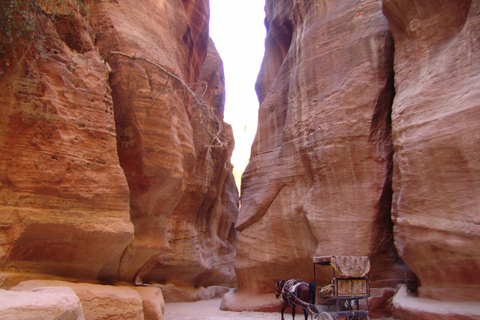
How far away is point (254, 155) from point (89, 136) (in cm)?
946

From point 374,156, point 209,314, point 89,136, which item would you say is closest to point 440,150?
point 374,156

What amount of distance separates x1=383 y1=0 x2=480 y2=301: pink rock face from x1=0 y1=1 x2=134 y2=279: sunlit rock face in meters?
6.32

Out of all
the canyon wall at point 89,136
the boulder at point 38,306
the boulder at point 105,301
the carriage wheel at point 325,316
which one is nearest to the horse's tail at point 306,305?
the carriage wheel at point 325,316

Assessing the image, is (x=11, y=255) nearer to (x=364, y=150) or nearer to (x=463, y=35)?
(x=364, y=150)

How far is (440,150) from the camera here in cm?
931

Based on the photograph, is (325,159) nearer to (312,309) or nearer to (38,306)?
(312,309)

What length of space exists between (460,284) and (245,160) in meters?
49.3

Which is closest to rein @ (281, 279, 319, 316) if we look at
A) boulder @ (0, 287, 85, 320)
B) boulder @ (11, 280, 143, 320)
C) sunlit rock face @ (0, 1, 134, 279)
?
boulder @ (11, 280, 143, 320)

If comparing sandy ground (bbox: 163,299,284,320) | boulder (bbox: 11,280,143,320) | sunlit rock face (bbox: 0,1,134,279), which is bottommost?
sandy ground (bbox: 163,299,284,320)

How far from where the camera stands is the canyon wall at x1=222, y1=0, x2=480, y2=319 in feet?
30.0

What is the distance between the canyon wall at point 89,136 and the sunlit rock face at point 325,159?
3.99m

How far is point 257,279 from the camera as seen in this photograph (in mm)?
14125

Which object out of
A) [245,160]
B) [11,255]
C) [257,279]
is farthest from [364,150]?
[245,160]

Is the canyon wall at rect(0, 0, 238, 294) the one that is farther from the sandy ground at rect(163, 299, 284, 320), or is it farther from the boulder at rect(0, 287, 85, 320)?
the sandy ground at rect(163, 299, 284, 320)
